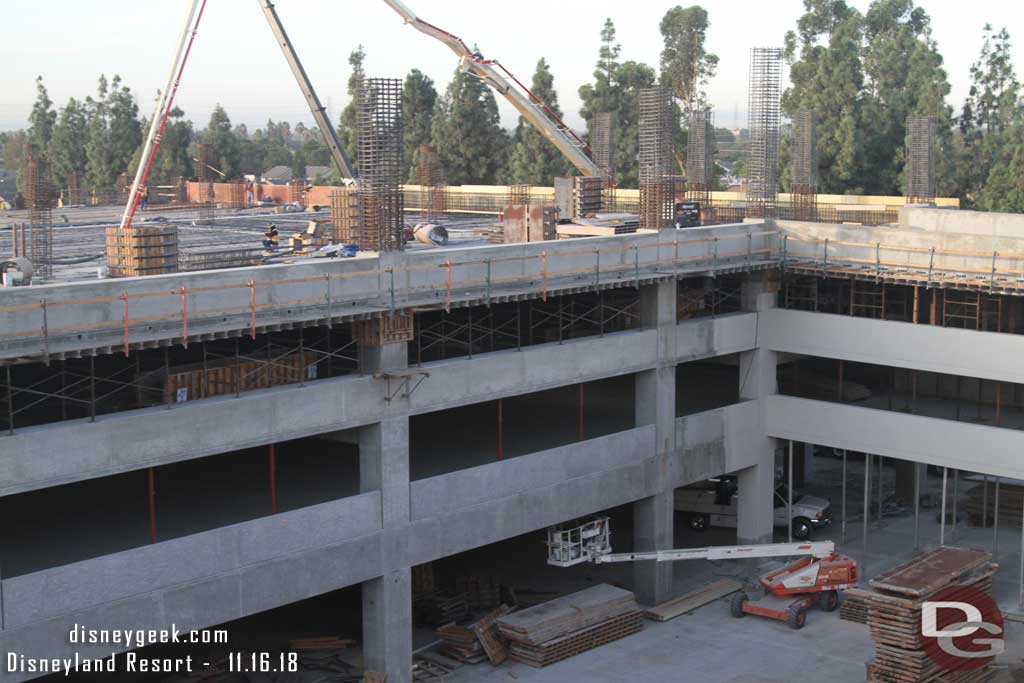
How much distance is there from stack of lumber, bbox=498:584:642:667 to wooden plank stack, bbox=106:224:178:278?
12006mm

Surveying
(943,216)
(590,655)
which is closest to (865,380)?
(943,216)

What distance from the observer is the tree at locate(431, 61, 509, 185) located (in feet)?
272

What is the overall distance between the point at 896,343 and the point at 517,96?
1019 inches

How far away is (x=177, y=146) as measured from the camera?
94188mm

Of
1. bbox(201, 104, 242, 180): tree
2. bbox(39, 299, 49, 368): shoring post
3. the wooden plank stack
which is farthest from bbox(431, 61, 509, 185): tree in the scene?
bbox(39, 299, 49, 368): shoring post

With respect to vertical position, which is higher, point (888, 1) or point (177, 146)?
point (888, 1)

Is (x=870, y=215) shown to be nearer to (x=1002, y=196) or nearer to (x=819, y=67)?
(x=1002, y=196)

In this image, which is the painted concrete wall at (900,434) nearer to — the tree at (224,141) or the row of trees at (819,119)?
the row of trees at (819,119)

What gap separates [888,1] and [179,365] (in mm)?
83096

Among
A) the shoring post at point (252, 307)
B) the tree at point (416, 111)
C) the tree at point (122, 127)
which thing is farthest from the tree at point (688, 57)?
the shoring post at point (252, 307)

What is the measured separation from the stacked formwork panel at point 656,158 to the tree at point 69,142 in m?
58.5

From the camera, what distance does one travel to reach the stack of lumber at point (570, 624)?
30.5 m

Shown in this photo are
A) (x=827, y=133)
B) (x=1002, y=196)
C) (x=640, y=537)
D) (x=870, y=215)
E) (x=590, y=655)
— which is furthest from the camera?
(x=827, y=133)

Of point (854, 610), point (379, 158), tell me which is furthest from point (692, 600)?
point (379, 158)
